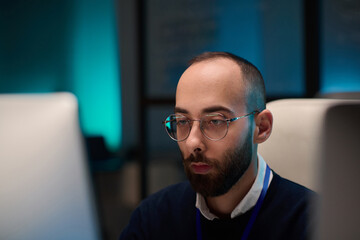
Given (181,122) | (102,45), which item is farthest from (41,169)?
(102,45)

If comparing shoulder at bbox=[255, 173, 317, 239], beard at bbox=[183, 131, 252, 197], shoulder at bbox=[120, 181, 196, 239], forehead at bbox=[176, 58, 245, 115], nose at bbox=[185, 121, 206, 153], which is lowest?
shoulder at bbox=[120, 181, 196, 239]

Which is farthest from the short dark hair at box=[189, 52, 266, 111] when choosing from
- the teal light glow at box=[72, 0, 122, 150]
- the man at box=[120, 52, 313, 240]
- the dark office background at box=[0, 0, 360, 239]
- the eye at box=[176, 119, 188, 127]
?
the teal light glow at box=[72, 0, 122, 150]

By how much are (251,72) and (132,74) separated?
2479 millimetres

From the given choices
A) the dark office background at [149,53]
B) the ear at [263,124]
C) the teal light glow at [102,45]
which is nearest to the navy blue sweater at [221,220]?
the ear at [263,124]

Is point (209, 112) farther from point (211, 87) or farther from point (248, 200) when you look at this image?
point (248, 200)

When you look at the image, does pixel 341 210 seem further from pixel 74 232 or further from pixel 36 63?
pixel 36 63

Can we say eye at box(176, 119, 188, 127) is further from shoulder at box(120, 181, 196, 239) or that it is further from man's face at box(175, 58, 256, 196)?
shoulder at box(120, 181, 196, 239)

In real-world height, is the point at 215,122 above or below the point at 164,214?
above

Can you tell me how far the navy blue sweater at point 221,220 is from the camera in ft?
1.91

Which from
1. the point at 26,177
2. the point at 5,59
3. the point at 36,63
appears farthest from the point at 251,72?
the point at 5,59

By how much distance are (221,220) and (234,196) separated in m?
0.05

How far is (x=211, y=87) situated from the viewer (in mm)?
560

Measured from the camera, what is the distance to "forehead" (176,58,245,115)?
56 centimetres

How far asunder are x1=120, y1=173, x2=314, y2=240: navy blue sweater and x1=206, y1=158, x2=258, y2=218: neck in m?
0.02
